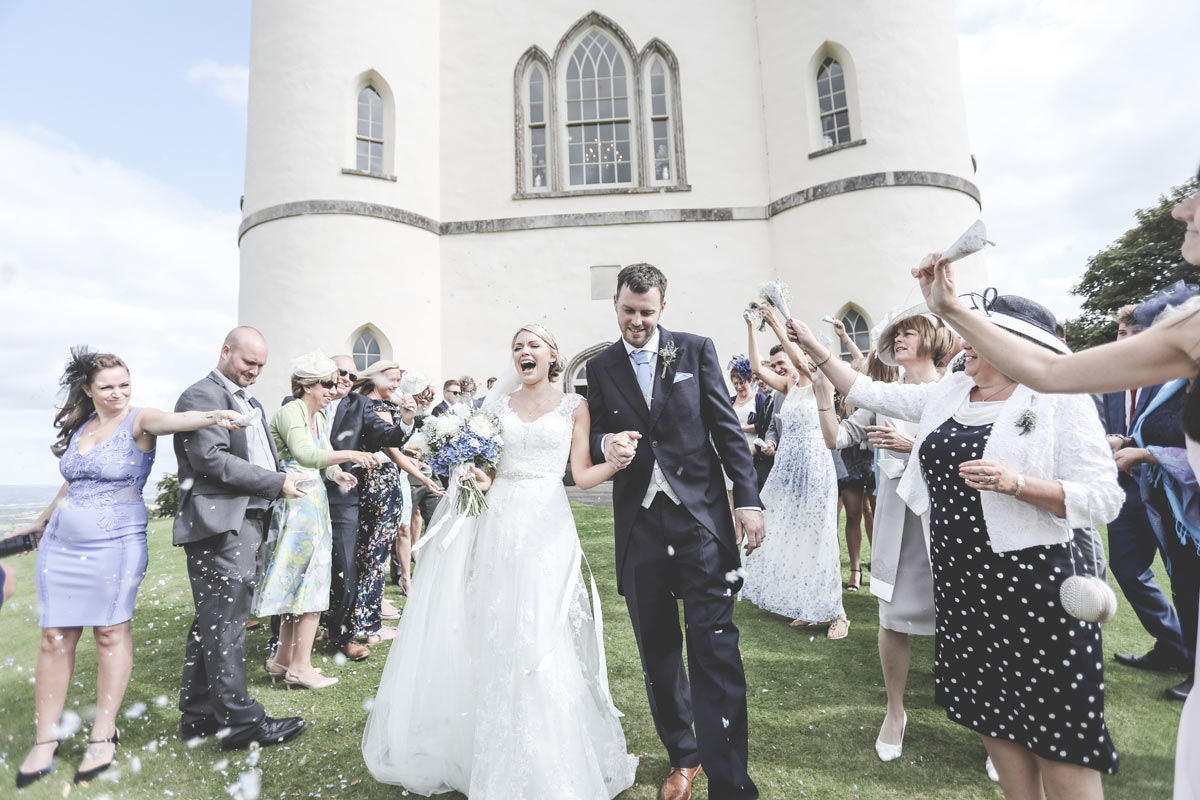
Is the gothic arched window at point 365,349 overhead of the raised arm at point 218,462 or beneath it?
overhead

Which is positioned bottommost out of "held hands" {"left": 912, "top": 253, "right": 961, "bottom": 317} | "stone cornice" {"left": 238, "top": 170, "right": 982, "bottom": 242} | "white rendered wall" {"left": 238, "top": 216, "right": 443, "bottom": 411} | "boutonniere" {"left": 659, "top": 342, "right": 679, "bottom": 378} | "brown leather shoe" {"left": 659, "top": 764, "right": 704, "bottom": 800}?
"brown leather shoe" {"left": 659, "top": 764, "right": 704, "bottom": 800}

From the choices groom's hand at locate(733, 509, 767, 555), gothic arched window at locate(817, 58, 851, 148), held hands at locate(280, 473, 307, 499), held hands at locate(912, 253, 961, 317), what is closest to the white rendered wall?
gothic arched window at locate(817, 58, 851, 148)

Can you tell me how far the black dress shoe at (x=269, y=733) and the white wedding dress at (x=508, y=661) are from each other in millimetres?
734

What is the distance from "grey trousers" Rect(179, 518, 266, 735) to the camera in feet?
12.0

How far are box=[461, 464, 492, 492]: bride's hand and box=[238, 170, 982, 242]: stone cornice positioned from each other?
11535 mm

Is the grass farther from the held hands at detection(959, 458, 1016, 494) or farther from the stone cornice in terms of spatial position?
the stone cornice

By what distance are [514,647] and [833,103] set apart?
1404 centimetres

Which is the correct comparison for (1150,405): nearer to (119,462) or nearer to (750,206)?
(119,462)

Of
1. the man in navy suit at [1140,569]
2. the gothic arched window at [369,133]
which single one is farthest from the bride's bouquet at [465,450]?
the gothic arched window at [369,133]

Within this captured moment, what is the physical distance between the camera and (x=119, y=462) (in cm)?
349

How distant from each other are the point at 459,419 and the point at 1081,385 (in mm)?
2724

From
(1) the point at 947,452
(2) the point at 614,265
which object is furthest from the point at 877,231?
(1) the point at 947,452

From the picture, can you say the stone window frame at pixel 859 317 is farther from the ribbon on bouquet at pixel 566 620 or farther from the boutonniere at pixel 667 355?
the ribbon on bouquet at pixel 566 620

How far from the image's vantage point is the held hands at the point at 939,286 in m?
1.81
